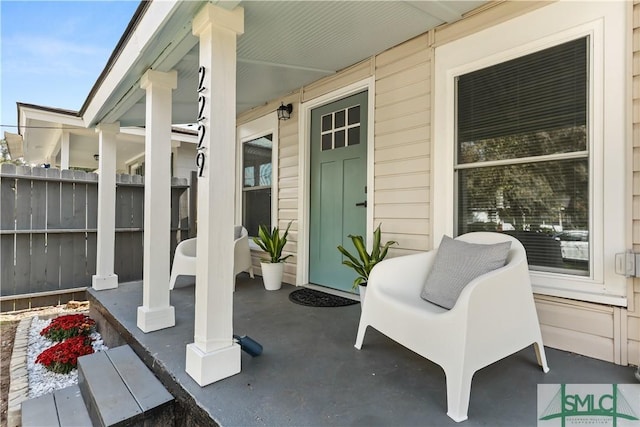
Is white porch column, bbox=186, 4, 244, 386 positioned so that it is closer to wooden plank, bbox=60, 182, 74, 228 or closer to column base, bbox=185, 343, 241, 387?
column base, bbox=185, 343, 241, 387

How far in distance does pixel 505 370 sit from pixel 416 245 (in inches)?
44.0

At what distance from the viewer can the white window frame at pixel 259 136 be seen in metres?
4.16

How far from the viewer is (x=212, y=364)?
1.62m

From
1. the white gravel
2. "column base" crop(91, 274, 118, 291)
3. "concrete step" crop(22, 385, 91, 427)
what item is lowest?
the white gravel

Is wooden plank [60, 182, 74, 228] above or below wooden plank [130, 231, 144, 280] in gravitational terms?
above

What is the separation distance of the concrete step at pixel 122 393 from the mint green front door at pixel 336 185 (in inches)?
79.2

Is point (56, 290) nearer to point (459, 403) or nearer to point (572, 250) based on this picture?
point (459, 403)

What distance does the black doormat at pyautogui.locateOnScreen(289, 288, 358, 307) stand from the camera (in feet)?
9.99

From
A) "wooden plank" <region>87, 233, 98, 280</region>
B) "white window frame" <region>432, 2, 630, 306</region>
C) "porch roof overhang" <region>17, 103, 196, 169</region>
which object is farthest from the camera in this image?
"porch roof overhang" <region>17, 103, 196, 169</region>

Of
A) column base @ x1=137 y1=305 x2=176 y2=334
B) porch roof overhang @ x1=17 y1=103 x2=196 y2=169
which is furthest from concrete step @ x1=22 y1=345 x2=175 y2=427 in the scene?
porch roof overhang @ x1=17 y1=103 x2=196 y2=169

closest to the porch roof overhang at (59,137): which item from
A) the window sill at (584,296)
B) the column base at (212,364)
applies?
the column base at (212,364)

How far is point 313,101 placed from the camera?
3.68 metres

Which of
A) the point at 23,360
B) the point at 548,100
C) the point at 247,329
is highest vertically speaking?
the point at 548,100

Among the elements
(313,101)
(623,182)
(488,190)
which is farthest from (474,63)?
(313,101)
